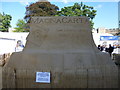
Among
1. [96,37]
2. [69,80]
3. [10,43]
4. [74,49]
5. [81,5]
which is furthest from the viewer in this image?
[81,5]

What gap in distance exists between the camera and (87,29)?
5648mm

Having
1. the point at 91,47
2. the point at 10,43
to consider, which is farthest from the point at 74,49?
the point at 10,43

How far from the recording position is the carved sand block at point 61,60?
4.71 m

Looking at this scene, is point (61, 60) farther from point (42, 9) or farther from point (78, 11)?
point (42, 9)

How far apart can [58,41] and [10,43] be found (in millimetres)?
13153

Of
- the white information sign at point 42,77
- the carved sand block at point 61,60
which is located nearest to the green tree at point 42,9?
the carved sand block at point 61,60

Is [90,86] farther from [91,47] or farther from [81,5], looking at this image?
[81,5]

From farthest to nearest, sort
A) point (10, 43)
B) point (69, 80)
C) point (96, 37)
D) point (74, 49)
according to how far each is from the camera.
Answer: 1. point (96, 37)
2. point (10, 43)
3. point (74, 49)
4. point (69, 80)

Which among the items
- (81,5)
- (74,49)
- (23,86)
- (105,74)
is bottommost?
(23,86)

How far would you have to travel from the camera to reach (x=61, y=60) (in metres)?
4.96

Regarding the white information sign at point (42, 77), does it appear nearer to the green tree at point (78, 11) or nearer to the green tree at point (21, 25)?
the green tree at point (78, 11)

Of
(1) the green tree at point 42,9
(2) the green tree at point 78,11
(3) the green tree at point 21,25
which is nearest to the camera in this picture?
(2) the green tree at point 78,11

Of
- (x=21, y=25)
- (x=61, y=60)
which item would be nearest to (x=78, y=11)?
(x=21, y=25)

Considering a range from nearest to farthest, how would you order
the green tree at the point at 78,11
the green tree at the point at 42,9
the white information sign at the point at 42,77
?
the white information sign at the point at 42,77 < the green tree at the point at 78,11 < the green tree at the point at 42,9
